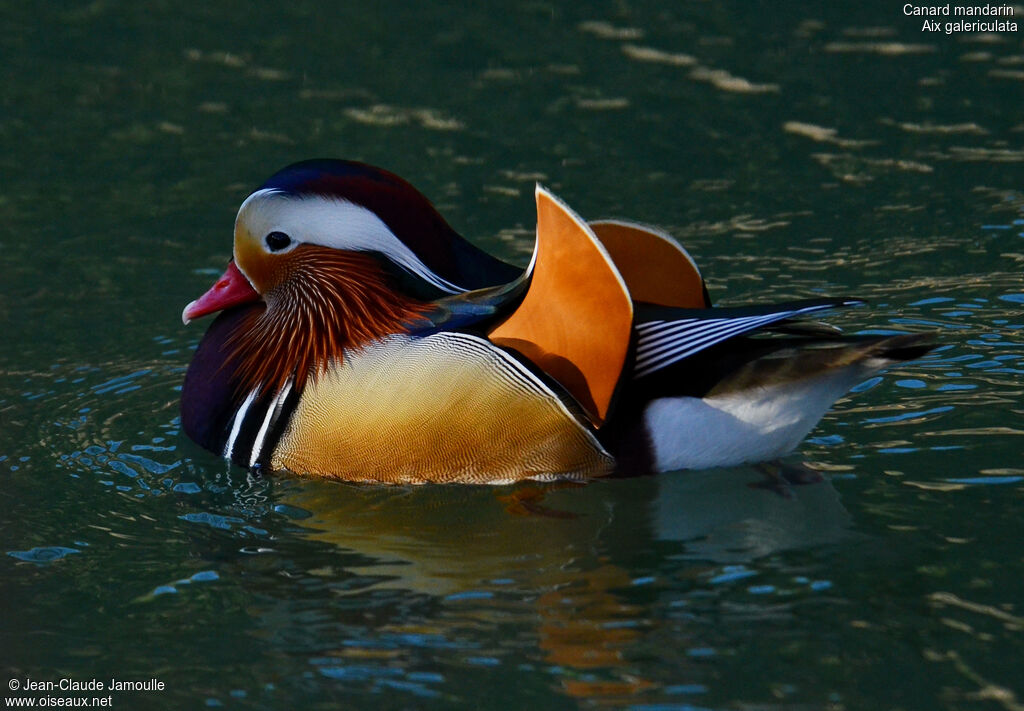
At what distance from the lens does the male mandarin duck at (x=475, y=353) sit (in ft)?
16.0

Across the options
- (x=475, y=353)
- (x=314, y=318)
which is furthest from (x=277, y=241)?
(x=475, y=353)

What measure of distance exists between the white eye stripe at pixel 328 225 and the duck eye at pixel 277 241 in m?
0.02

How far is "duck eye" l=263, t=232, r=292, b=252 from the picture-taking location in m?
5.62

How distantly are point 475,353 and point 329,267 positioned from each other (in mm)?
951

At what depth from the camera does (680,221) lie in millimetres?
7738

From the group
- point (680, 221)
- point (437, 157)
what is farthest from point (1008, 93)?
point (437, 157)

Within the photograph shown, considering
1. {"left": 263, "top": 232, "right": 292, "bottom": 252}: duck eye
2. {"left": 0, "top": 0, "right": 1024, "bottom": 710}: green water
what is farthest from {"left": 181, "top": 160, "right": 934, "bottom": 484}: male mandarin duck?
{"left": 0, "top": 0, "right": 1024, "bottom": 710}: green water

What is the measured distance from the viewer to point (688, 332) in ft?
15.9

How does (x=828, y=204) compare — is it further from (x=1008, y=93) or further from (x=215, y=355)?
(x=215, y=355)

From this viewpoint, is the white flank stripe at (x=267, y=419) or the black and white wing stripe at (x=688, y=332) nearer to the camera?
the black and white wing stripe at (x=688, y=332)

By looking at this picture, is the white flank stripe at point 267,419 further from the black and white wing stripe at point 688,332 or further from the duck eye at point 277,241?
the black and white wing stripe at point 688,332

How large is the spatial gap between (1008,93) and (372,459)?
530 centimetres

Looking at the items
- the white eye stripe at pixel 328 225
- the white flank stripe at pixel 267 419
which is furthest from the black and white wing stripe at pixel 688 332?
the white flank stripe at pixel 267 419

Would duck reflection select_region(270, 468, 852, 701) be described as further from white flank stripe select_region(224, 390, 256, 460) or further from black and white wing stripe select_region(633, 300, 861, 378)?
black and white wing stripe select_region(633, 300, 861, 378)
